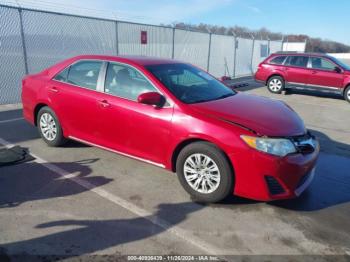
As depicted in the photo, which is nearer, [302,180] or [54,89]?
[302,180]

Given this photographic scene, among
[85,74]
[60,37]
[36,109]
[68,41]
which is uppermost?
[60,37]

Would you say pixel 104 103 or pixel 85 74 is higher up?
pixel 85 74

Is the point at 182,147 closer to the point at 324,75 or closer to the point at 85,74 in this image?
the point at 85,74

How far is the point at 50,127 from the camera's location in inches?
210

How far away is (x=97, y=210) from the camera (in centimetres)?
Answer: 357

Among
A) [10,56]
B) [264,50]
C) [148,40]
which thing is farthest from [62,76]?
[264,50]

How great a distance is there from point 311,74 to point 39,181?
11.1 metres

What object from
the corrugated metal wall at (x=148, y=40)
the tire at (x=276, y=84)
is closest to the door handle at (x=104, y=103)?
the corrugated metal wall at (x=148, y=40)

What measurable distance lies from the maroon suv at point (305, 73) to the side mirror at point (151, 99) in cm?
1013

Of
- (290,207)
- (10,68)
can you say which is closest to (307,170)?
(290,207)

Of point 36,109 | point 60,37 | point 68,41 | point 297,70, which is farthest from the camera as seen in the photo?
point 297,70

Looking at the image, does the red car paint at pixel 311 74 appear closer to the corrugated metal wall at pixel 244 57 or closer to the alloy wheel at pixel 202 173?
the corrugated metal wall at pixel 244 57

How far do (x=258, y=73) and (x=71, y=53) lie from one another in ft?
25.0

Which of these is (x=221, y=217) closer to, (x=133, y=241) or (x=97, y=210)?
(x=133, y=241)
